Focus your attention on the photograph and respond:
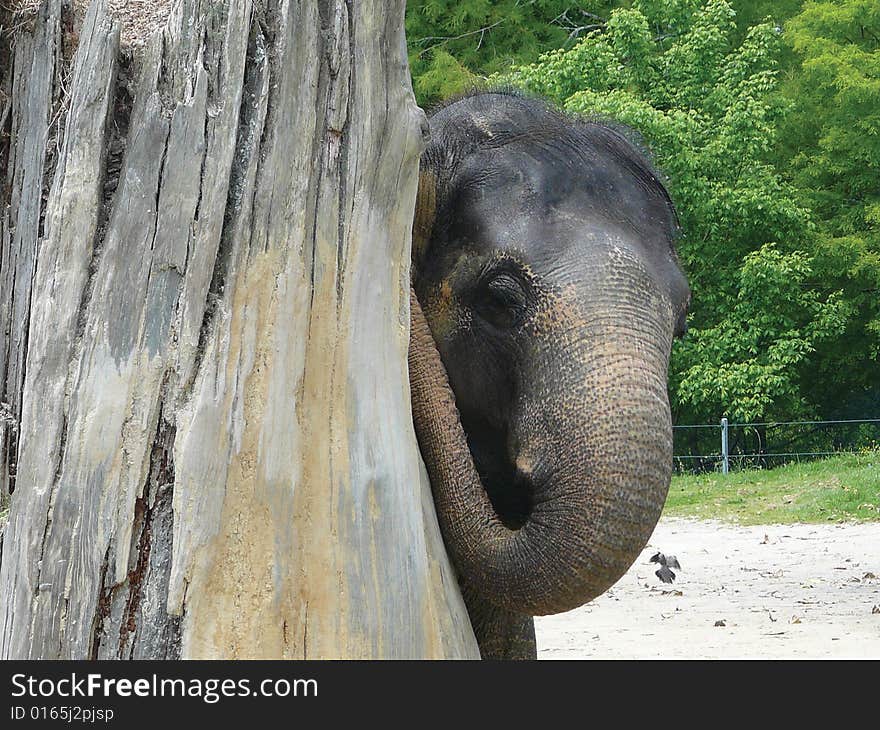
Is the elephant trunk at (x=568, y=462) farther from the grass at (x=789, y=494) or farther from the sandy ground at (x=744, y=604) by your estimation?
the grass at (x=789, y=494)

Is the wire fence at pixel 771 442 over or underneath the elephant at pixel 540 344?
over

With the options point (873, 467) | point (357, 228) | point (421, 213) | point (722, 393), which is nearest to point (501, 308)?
point (421, 213)

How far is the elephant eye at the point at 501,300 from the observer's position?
326 centimetres

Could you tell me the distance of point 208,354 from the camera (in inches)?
95.0

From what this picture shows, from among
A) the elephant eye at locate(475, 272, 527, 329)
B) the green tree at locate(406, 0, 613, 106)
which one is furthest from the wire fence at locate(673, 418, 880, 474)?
the elephant eye at locate(475, 272, 527, 329)

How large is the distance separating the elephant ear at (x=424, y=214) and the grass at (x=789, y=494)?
446 inches

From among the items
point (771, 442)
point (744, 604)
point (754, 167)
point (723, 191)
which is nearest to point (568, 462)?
point (744, 604)

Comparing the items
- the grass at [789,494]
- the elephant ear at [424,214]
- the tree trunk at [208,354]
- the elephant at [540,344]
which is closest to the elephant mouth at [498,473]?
the elephant at [540,344]

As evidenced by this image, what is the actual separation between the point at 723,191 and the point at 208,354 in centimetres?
1793

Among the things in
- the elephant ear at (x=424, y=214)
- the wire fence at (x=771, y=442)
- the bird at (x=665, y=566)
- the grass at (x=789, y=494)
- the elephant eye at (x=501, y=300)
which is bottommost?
the elephant eye at (x=501, y=300)

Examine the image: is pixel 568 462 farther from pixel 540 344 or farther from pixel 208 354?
pixel 208 354

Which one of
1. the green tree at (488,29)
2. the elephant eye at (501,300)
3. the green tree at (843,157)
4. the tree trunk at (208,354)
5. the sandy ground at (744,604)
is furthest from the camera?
the green tree at (488,29)
